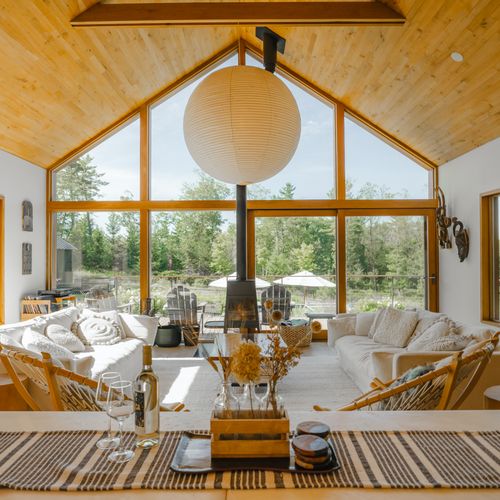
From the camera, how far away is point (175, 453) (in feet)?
4.14

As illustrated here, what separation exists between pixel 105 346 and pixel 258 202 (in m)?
3.38

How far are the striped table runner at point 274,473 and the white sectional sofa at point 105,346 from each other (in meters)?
2.04

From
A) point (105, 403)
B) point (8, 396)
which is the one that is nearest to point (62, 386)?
point (105, 403)

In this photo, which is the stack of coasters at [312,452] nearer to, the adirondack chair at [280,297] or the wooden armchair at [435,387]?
the wooden armchair at [435,387]

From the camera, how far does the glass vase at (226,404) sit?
1.24 meters

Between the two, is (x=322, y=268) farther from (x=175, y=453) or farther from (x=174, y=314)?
(x=175, y=453)

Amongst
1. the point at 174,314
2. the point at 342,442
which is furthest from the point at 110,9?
the point at 342,442

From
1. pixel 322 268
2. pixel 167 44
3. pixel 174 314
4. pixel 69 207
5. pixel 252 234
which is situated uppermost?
pixel 167 44

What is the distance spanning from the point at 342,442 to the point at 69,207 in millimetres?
6713

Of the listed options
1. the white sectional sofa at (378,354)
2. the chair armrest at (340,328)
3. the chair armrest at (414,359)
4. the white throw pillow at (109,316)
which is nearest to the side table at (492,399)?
the white sectional sofa at (378,354)

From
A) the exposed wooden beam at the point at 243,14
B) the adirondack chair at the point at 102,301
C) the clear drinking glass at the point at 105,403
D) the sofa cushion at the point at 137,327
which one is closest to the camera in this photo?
the clear drinking glass at the point at 105,403

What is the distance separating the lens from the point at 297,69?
689cm

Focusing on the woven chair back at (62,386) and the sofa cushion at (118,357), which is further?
the sofa cushion at (118,357)

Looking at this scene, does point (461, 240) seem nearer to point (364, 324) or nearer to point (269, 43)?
point (364, 324)
